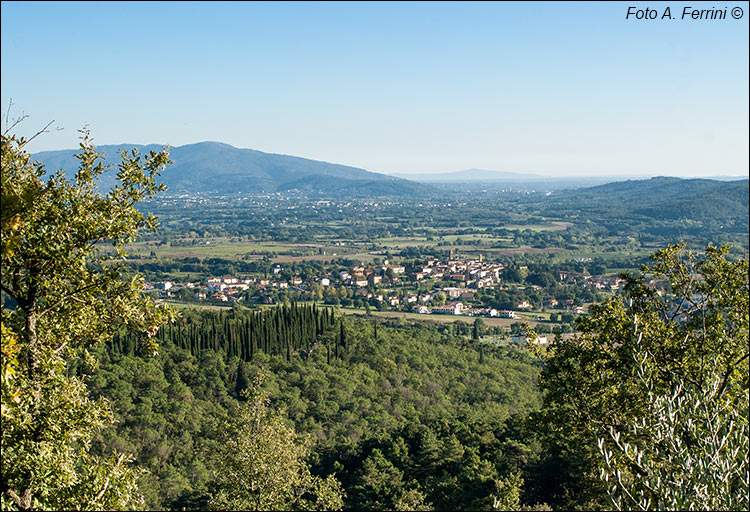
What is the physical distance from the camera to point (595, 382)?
8.52m

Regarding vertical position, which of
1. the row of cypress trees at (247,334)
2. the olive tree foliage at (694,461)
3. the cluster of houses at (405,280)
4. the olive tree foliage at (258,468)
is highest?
the olive tree foliage at (694,461)

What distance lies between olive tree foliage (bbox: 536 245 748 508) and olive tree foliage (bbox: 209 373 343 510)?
511cm

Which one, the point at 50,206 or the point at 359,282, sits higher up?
the point at 50,206

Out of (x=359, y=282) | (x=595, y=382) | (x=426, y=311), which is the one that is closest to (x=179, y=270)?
(x=359, y=282)

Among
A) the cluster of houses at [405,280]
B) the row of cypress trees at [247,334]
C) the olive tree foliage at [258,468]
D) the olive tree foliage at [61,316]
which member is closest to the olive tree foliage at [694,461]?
the olive tree foliage at [61,316]

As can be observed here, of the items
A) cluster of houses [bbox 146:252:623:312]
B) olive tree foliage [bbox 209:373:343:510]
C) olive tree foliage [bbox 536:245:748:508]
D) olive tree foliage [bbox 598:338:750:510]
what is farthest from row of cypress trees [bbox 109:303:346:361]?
olive tree foliage [bbox 598:338:750:510]

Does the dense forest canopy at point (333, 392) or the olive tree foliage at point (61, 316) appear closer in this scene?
the olive tree foliage at point (61, 316)

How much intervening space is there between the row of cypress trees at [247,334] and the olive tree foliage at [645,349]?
106 ft

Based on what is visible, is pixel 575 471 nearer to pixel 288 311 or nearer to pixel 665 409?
pixel 665 409

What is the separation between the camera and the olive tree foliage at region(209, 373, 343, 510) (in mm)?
11773

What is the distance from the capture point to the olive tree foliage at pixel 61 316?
5.05m

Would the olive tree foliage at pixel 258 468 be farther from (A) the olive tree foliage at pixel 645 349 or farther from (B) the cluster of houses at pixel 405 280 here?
(B) the cluster of houses at pixel 405 280

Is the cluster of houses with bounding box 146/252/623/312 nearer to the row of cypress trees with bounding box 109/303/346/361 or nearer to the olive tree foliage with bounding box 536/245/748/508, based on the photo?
the row of cypress trees with bounding box 109/303/346/361

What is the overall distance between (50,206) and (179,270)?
98991 millimetres
